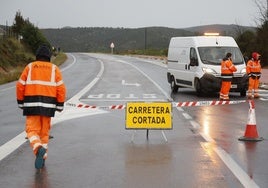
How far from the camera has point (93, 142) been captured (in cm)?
995

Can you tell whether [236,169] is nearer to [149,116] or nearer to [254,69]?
[149,116]

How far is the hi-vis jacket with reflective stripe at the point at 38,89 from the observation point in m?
7.71

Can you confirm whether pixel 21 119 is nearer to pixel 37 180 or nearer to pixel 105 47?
pixel 37 180

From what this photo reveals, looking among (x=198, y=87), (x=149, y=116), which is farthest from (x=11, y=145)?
(x=198, y=87)

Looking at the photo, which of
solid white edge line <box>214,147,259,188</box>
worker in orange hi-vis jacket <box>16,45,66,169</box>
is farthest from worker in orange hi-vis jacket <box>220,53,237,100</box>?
worker in orange hi-vis jacket <box>16,45,66,169</box>

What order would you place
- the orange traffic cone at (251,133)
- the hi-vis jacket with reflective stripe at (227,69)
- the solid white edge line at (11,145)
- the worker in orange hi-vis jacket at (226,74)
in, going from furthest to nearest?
the hi-vis jacket with reflective stripe at (227,69), the worker in orange hi-vis jacket at (226,74), the orange traffic cone at (251,133), the solid white edge line at (11,145)

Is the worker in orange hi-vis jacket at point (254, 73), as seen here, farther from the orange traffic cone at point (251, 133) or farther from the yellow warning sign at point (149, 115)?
the yellow warning sign at point (149, 115)

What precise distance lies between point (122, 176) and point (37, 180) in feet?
3.61

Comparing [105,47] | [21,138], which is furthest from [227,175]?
[105,47]

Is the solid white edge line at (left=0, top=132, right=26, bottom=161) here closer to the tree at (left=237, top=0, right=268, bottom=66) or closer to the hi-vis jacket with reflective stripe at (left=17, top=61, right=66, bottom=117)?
the hi-vis jacket with reflective stripe at (left=17, top=61, right=66, bottom=117)

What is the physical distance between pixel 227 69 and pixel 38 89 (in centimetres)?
1205

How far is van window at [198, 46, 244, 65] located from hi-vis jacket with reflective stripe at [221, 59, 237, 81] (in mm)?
1250

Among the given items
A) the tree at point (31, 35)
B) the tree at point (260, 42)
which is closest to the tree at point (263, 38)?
the tree at point (260, 42)

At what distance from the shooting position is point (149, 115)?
10578 millimetres
